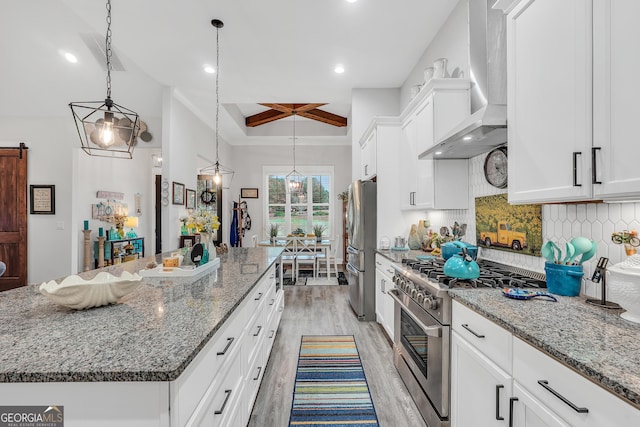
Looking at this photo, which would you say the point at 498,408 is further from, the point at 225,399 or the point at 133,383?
the point at 133,383

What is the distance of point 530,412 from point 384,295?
7.15 feet

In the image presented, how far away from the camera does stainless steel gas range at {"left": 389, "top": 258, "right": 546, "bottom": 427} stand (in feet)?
5.48

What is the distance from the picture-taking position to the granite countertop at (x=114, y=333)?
2.63ft

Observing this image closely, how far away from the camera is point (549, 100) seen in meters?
1.31

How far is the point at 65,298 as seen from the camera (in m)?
1.22

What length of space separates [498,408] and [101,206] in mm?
6189

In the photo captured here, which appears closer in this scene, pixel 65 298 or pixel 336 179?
pixel 65 298

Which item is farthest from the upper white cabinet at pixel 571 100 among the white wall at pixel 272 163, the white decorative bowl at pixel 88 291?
the white wall at pixel 272 163

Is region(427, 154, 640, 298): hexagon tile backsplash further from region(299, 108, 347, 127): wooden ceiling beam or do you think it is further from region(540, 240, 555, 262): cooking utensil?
region(299, 108, 347, 127): wooden ceiling beam

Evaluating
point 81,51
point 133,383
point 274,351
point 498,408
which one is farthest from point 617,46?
point 81,51

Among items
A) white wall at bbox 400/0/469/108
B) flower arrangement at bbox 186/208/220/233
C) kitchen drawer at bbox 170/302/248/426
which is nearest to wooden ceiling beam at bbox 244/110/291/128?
white wall at bbox 400/0/469/108

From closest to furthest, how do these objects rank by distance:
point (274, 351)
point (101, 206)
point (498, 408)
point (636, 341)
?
point (636, 341) → point (498, 408) → point (274, 351) → point (101, 206)

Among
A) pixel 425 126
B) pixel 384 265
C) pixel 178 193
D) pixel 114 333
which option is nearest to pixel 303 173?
pixel 178 193

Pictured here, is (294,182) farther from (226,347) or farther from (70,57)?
(226,347)
